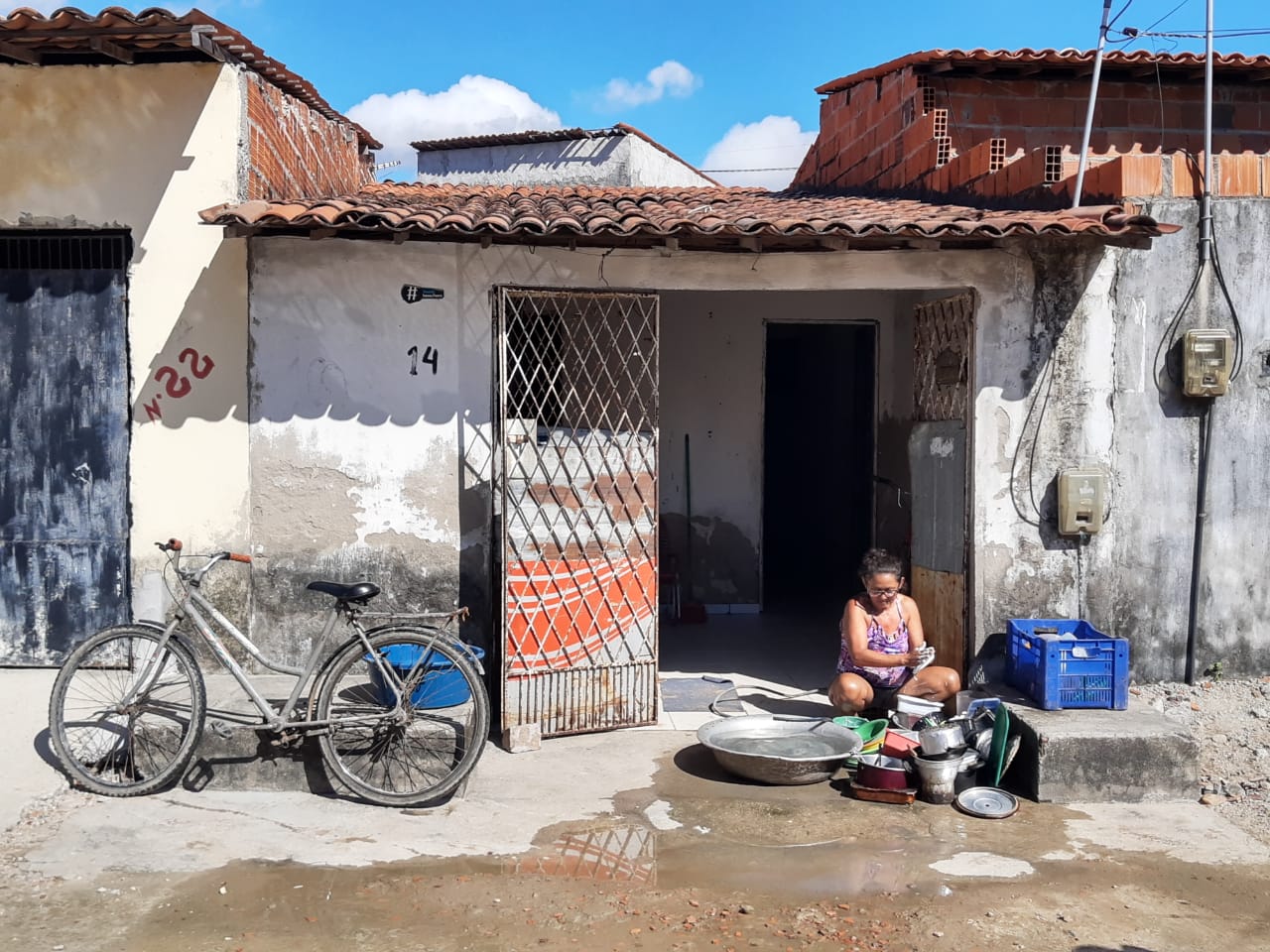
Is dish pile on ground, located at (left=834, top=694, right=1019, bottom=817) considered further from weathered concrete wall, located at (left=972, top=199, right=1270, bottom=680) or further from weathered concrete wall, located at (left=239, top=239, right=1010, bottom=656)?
weathered concrete wall, located at (left=239, top=239, right=1010, bottom=656)

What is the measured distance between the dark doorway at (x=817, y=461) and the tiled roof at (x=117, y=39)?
5454 mm

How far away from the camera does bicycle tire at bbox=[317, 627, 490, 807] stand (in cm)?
505

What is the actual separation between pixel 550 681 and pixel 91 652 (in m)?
2.28

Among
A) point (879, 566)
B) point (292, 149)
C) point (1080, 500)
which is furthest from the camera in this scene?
point (292, 149)

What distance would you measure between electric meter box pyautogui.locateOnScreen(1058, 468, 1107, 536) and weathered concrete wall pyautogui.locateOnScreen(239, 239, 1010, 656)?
134 centimetres

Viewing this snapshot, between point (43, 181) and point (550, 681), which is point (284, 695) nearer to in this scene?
point (550, 681)

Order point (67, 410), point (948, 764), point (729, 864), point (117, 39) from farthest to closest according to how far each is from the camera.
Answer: point (67, 410), point (117, 39), point (948, 764), point (729, 864)

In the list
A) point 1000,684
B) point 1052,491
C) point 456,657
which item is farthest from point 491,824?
point 1052,491

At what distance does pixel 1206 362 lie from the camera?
637 cm

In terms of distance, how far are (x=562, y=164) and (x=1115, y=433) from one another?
1144 cm

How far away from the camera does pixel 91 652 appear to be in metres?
5.12

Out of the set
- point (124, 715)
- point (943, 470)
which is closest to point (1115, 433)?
point (943, 470)

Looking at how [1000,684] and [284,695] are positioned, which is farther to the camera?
[1000,684]

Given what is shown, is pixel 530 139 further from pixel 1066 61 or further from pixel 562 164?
pixel 1066 61
